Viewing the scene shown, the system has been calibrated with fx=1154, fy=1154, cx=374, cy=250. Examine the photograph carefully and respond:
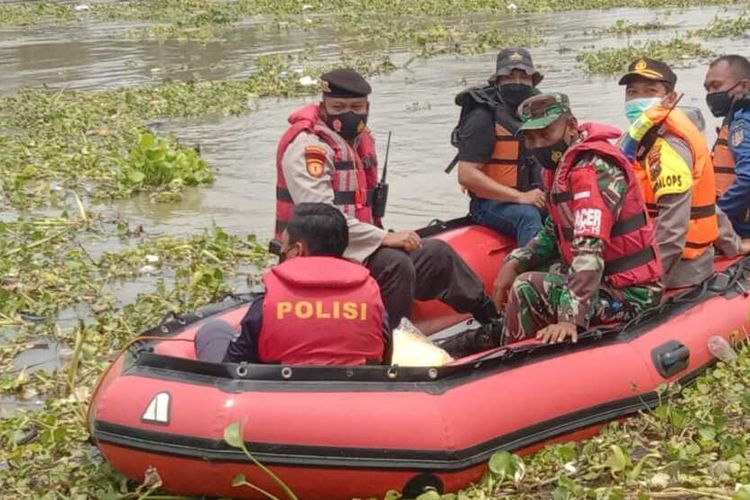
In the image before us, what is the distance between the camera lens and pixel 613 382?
4.55 metres

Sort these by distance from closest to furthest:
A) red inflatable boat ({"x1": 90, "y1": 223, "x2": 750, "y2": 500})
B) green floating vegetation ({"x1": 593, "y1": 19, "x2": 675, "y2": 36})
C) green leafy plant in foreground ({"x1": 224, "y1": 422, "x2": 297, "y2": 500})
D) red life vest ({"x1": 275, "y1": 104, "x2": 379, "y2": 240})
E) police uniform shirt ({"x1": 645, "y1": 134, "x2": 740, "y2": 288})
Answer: green leafy plant in foreground ({"x1": 224, "y1": 422, "x2": 297, "y2": 500})
red inflatable boat ({"x1": 90, "y1": 223, "x2": 750, "y2": 500})
police uniform shirt ({"x1": 645, "y1": 134, "x2": 740, "y2": 288})
red life vest ({"x1": 275, "y1": 104, "x2": 379, "y2": 240})
green floating vegetation ({"x1": 593, "y1": 19, "x2": 675, "y2": 36})

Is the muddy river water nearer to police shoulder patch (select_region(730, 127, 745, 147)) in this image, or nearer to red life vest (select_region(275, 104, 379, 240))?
red life vest (select_region(275, 104, 379, 240))

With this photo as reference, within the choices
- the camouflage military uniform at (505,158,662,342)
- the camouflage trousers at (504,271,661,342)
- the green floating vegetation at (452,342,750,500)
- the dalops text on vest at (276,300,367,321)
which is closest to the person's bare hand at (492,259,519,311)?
the camouflage military uniform at (505,158,662,342)

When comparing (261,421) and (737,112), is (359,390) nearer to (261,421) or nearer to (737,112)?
(261,421)

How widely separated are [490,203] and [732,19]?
575 inches

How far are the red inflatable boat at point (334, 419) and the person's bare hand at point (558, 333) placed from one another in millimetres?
157

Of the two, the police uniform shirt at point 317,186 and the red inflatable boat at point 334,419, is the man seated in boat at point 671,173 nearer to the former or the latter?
the red inflatable boat at point 334,419

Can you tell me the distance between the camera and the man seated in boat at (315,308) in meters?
4.08

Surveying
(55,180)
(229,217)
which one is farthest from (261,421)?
(55,180)

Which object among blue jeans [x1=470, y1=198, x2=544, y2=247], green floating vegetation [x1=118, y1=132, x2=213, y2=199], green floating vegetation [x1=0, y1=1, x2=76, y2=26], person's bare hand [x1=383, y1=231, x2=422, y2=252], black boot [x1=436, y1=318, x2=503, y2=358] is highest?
person's bare hand [x1=383, y1=231, x2=422, y2=252]

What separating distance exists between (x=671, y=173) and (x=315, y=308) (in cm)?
186

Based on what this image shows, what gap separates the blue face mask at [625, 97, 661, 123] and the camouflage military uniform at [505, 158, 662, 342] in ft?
2.07

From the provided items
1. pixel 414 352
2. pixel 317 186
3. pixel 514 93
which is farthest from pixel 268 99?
pixel 414 352

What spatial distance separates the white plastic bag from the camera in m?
4.65
